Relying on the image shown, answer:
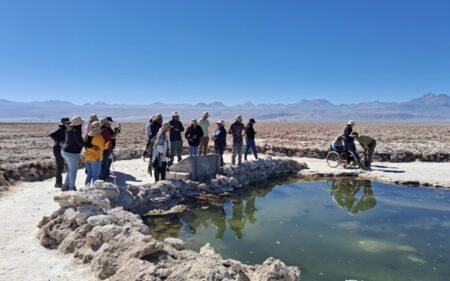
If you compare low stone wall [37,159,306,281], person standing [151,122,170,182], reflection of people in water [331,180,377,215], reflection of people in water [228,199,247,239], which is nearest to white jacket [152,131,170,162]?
person standing [151,122,170,182]

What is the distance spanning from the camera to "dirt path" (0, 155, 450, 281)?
586cm

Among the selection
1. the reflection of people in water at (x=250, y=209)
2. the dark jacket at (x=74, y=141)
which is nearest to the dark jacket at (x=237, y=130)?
the reflection of people in water at (x=250, y=209)

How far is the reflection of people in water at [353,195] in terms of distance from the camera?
11.8 metres

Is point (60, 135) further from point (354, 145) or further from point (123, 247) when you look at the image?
point (354, 145)

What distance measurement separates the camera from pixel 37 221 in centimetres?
812

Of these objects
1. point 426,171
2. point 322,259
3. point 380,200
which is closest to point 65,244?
point 322,259

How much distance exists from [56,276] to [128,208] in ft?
14.4

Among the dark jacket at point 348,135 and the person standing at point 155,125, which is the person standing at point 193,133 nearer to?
the person standing at point 155,125

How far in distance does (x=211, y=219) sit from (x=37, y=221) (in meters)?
4.06

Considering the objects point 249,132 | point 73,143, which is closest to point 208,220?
point 73,143

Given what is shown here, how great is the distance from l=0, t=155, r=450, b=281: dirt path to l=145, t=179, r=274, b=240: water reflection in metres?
2.14

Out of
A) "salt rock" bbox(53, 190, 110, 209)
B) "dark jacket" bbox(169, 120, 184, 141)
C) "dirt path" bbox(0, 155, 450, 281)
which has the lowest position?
"dirt path" bbox(0, 155, 450, 281)

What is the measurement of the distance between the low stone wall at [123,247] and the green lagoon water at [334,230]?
1760 mm

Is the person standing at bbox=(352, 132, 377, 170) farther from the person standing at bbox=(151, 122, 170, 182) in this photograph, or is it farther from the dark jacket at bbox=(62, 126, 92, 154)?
the dark jacket at bbox=(62, 126, 92, 154)
